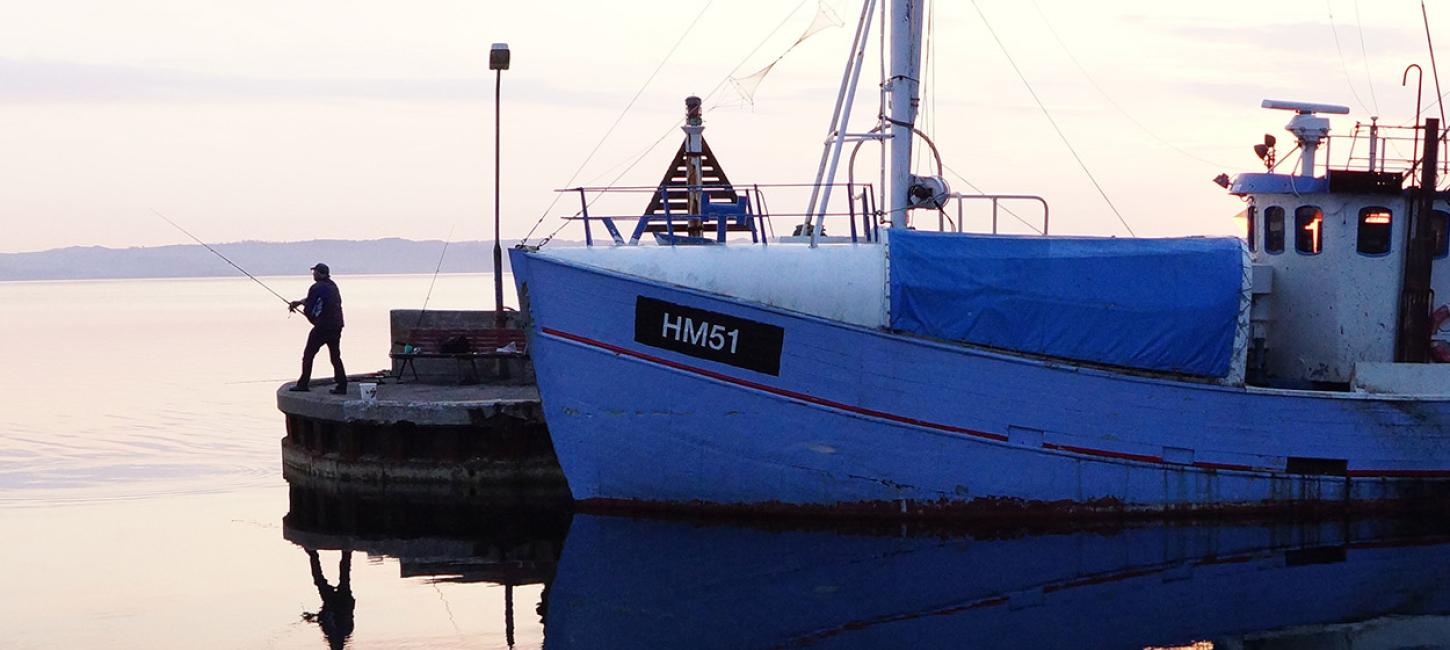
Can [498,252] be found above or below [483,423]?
above

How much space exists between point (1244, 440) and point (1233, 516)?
2.99 ft

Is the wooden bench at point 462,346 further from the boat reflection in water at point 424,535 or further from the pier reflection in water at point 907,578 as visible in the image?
the pier reflection in water at point 907,578

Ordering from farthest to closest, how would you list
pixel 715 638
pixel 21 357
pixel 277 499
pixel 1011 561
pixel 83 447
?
pixel 21 357, pixel 83 447, pixel 277 499, pixel 1011 561, pixel 715 638

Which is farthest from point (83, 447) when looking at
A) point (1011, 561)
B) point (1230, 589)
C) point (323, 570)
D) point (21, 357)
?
point (21, 357)

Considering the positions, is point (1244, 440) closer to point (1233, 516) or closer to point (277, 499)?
point (1233, 516)

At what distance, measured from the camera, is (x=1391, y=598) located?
15.8 m

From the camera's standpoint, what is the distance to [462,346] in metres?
23.0

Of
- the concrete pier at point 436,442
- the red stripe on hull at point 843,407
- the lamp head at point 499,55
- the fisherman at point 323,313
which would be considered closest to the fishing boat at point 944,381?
the red stripe on hull at point 843,407

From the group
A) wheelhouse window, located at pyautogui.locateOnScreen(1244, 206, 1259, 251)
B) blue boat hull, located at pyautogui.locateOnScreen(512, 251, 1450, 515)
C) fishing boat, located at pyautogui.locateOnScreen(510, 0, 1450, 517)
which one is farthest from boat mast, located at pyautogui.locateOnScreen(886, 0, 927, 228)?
wheelhouse window, located at pyautogui.locateOnScreen(1244, 206, 1259, 251)

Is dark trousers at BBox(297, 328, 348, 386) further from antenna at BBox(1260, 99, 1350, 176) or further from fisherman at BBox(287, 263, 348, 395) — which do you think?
antenna at BBox(1260, 99, 1350, 176)

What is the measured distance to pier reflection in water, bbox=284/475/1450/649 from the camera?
47.7ft

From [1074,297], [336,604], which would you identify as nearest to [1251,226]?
[1074,297]

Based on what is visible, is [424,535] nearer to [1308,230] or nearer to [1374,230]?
[1308,230]

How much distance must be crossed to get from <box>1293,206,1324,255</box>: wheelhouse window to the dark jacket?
11176mm
